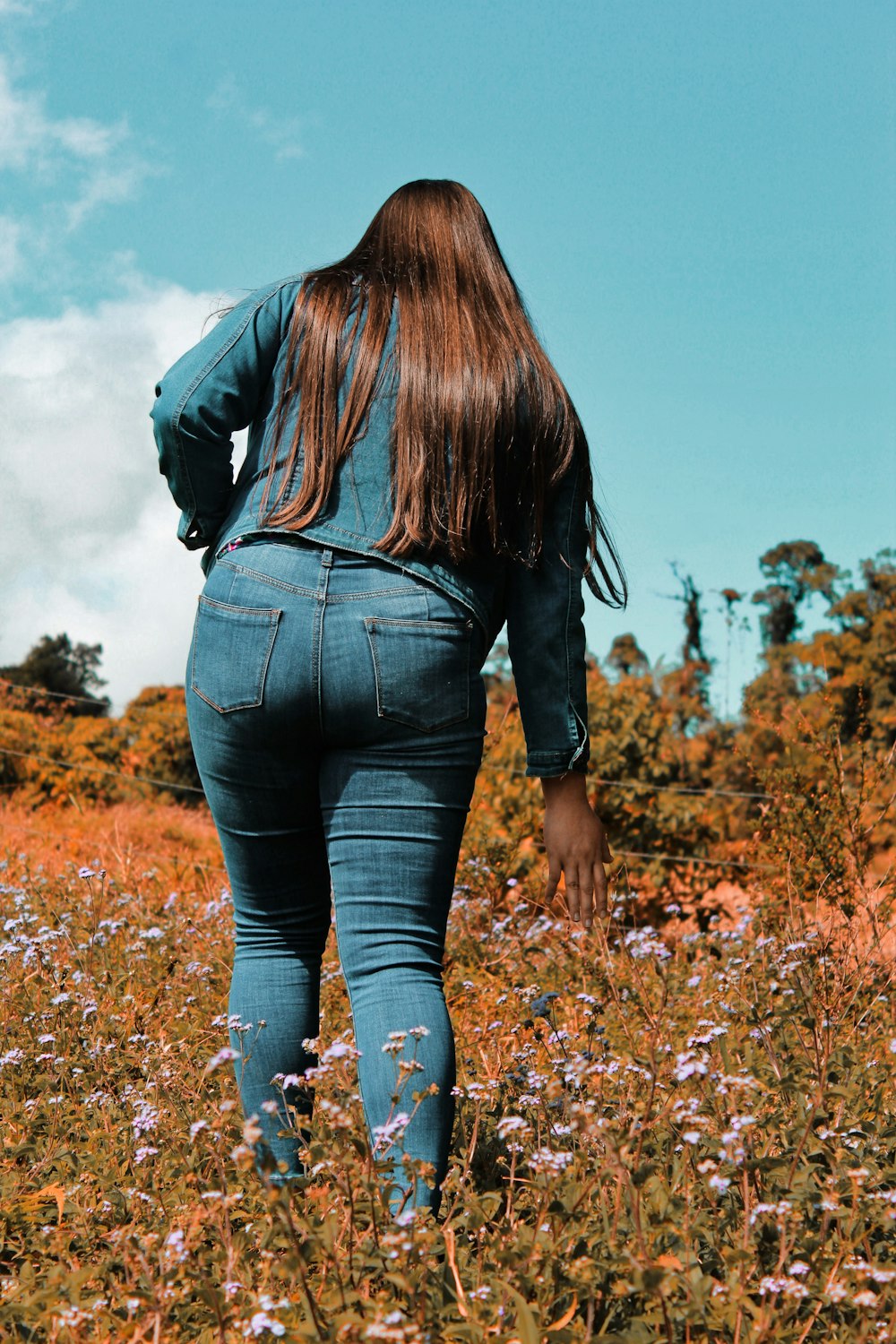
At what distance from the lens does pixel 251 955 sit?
74.2 inches

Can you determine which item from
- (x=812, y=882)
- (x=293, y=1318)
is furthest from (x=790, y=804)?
(x=293, y=1318)

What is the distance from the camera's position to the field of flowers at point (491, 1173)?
4.31 ft

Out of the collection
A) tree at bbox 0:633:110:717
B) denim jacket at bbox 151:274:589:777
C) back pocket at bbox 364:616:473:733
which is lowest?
back pocket at bbox 364:616:473:733

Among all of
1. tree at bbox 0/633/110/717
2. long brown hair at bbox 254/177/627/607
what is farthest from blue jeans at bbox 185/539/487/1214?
tree at bbox 0/633/110/717

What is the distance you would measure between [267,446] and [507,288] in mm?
493

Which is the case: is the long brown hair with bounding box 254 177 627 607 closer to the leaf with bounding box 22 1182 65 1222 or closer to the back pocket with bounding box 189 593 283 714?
the back pocket with bounding box 189 593 283 714

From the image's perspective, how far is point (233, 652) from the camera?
169 centimetres

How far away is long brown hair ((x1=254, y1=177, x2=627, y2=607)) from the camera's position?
1.74 m

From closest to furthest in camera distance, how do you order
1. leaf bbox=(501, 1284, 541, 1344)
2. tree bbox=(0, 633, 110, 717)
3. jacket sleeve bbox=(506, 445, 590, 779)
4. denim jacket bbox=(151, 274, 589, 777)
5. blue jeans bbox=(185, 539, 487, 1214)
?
leaf bbox=(501, 1284, 541, 1344) < blue jeans bbox=(185, 539, 487, 1214) < denim jacket bbox=(151, 274, 589, 777) < jacket sleeve bbox=(506, 445, 590, 779) < tree bbox=(0, 633, 110, 717)

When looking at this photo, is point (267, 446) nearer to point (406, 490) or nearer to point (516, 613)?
point (406, 490)

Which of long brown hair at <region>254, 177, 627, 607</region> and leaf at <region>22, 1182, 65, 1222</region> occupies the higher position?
long brown hair at <region>254, 177, 627, 607</region>

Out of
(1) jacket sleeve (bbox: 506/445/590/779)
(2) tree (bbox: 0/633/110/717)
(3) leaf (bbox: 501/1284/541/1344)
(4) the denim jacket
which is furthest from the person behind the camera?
(2) tree (bbox: 0/633/110/717)

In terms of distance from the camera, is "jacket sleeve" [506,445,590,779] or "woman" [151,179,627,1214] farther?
"jacket sleeve" [506,445,590,779]

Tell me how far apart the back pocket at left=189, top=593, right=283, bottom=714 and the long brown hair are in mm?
153
